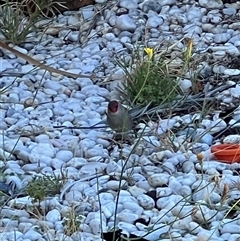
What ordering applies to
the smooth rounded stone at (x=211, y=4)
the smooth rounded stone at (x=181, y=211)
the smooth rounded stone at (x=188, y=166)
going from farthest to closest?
the smooth rounded stone at (x=211, y=4)
the smooth rounded stone at (x=188, y=166)
the smooth rounded stone at (x=181, y=211)

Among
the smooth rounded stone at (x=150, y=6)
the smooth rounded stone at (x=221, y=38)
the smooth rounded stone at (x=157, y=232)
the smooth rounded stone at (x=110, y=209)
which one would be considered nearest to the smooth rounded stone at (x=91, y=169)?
the smooth rounded stone at (x=110, y=209)

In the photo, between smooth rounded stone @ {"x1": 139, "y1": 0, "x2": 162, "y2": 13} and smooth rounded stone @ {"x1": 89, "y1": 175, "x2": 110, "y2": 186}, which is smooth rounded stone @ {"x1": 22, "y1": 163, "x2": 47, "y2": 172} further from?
smooth rounded stone @ {"x1": 139, "y1": 0, "x2": 162, "y2": 13}

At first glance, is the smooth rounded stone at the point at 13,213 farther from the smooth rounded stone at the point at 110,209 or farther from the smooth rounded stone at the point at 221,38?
the smooth rounded stone at the point at 221,38

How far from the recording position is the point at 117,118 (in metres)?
3.41

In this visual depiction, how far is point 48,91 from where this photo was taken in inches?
156

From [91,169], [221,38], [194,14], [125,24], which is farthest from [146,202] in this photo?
[194,14]

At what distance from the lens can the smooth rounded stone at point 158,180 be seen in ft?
10.1

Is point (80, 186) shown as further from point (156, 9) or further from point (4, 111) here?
point (156, 9)

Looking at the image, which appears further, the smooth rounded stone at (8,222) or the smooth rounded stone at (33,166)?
the smooth rounded stone at (33,166)

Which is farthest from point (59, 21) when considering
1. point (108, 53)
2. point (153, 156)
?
point (153, 156)

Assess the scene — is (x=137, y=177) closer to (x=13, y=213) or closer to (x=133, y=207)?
(x=133, y=207)

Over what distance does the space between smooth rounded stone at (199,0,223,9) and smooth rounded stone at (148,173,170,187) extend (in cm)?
169

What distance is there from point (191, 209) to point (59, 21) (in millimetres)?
2058

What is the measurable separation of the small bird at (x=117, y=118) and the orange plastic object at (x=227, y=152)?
38 centimetres
